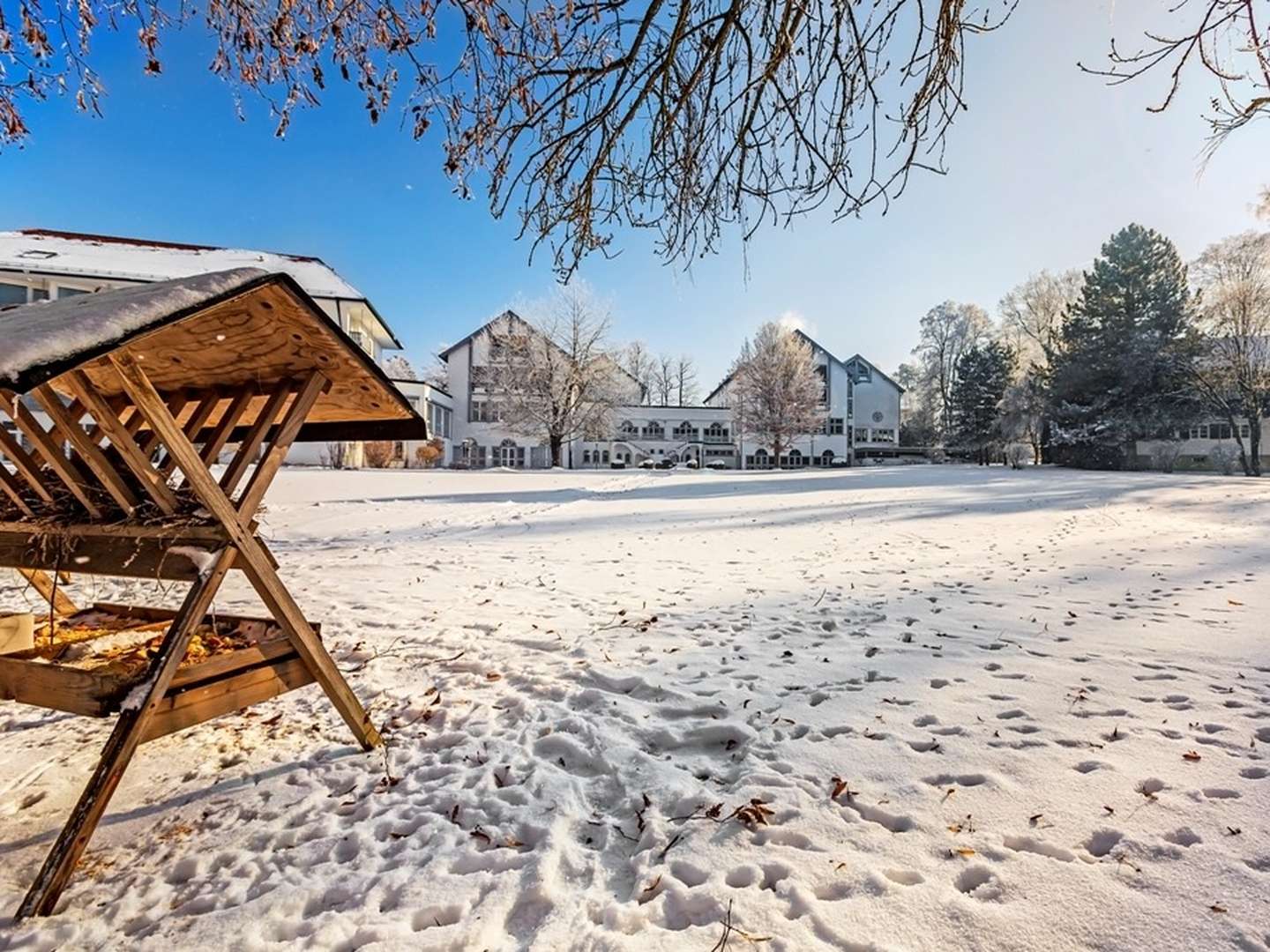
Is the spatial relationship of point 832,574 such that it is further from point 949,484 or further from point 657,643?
point 949,484

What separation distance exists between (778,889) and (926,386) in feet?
193

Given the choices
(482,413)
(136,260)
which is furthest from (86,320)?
(482,413)

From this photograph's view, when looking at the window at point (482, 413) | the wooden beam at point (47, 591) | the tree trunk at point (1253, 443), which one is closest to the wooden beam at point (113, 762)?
the wooden beam at point (47, 591)

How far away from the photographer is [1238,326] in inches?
972

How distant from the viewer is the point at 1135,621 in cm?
444

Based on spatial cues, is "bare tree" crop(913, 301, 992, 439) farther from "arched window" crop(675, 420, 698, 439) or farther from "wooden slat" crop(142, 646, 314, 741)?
"wooden slat" crop(142, 646, 314, 741)

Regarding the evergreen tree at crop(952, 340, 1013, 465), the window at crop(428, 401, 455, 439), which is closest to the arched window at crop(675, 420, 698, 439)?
the window at crop(428, 401, 455, 439)

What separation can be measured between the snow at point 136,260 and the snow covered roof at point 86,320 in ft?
81.8

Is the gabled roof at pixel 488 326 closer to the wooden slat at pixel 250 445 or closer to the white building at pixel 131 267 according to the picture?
the white building at pixel 131 267

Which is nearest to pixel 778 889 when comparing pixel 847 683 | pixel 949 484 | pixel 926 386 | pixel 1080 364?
pixel 847 683

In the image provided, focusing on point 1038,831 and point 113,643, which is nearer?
point 1038,831

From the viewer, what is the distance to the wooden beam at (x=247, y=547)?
1.96 m

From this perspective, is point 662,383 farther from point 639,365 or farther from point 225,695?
point 225,695

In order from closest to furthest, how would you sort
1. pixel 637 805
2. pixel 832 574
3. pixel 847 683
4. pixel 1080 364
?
1. pixel 637 805
2. pixel 847 683
3. pixel 832 574
4. pixel 1080 364
